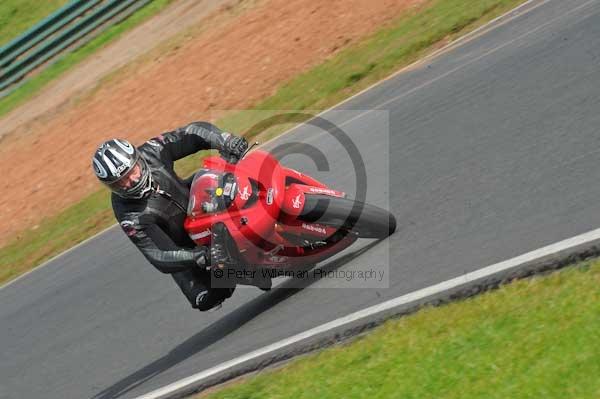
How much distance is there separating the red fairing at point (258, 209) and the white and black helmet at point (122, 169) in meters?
0.42

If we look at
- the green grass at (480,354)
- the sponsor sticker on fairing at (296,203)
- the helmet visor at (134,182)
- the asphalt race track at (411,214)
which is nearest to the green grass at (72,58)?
the asphalt race track at (411,214)

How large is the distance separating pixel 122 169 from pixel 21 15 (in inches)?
772

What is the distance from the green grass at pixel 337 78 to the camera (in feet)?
41.6

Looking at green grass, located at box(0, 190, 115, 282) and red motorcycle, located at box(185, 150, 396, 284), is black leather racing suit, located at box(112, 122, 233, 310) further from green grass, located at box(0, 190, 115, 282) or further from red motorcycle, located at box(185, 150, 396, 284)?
green grass, located at box(0, 190, 115, 282)

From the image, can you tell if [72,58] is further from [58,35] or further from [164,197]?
[164,197]

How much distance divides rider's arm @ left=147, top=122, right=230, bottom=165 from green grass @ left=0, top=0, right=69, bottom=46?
17.8 m

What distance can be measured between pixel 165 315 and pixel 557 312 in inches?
181

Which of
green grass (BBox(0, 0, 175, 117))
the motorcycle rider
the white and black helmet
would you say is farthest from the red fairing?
green grass (BBox(0, 0, 175, 117))

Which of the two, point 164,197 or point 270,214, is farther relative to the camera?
point 164,197

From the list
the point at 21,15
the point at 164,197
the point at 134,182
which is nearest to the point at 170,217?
the point at 164,197

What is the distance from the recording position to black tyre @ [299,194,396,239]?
7211 mm

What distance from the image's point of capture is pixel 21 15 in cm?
2502

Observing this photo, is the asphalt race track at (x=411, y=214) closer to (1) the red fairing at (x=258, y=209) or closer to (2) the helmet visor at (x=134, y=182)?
(1) the red fairing at (x=258, y=209)

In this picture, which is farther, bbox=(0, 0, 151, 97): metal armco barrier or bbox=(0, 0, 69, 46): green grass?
bbox=(0, 0, 69, 46): green grass
